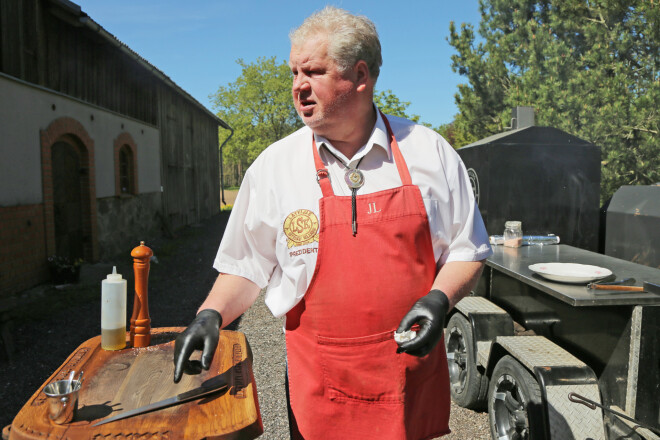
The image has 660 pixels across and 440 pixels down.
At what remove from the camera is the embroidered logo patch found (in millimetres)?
1652

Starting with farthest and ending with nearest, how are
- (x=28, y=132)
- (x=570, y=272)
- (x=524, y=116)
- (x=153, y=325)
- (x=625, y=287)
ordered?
(x=28, y=132)
(x=153, y=325)
(x=524, y=116)
(x=570, y=272)
(x=625, y=287)

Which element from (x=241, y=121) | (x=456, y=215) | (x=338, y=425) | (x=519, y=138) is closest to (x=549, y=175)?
(x=519, y=138)

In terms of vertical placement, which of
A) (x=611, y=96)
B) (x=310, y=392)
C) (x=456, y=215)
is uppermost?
(x=611, y=96)

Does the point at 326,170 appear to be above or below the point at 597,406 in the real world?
above

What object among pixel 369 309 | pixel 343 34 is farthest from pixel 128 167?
pixel 369 309

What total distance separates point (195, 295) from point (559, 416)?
5912 mm

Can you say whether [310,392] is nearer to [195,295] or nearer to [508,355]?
[508,355]

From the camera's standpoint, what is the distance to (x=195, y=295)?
755cm

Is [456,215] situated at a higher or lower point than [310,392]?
higher

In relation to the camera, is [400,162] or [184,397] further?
[400,162]

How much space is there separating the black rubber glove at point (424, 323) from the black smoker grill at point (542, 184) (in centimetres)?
334

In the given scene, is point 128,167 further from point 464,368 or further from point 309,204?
point 309,204

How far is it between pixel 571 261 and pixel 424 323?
7.81ft

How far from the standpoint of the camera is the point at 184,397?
1.59 meters
